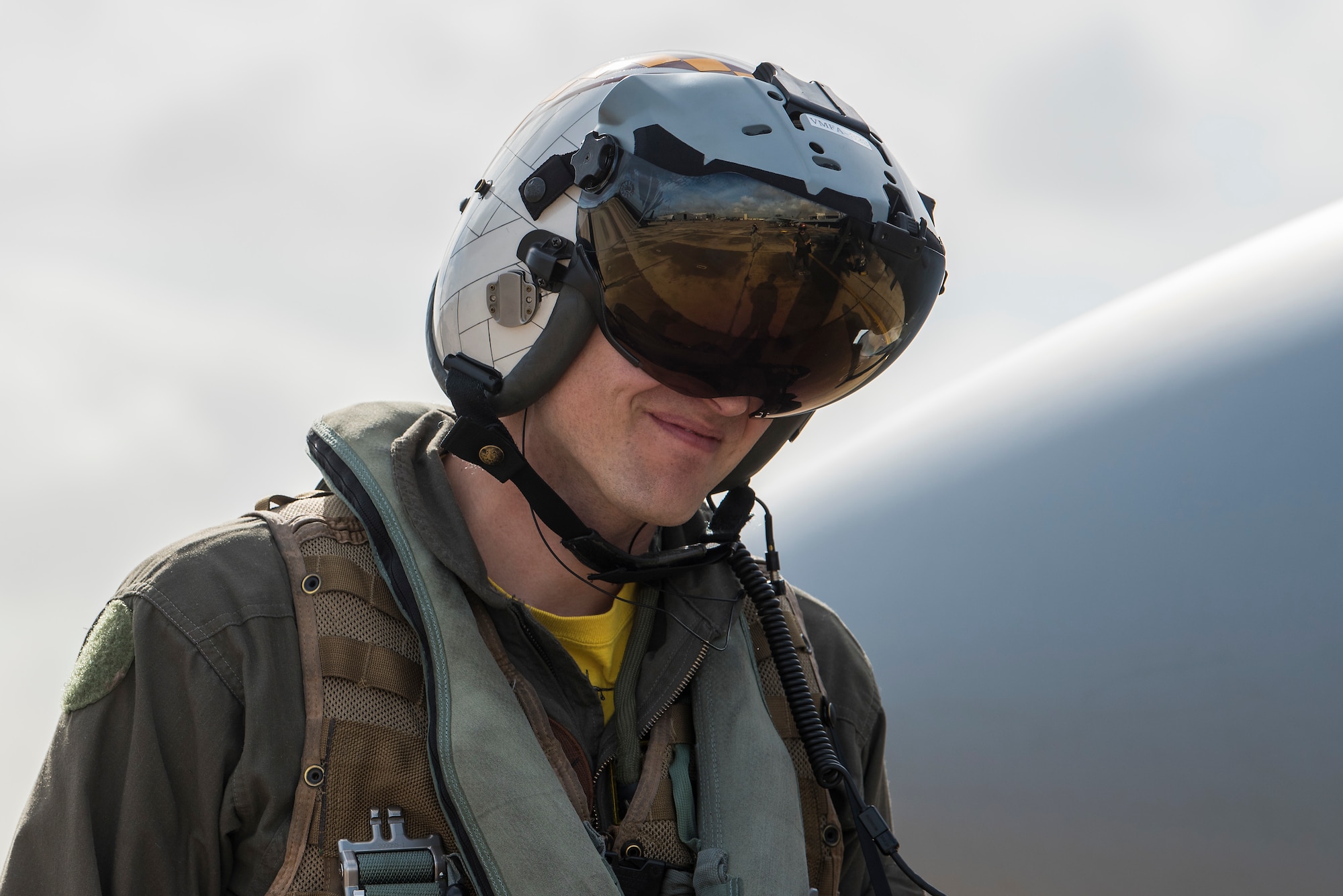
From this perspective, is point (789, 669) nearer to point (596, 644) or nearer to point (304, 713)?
point (596, 644)

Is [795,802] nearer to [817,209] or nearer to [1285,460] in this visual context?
[817,209]

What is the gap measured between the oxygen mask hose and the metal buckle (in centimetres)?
74

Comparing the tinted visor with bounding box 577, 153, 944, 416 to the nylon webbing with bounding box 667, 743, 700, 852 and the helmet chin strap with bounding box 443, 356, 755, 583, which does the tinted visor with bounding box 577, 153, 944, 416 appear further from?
the nylon webbing with bounding box 667, 743, 700, 852

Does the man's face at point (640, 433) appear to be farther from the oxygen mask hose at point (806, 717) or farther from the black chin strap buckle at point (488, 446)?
the oxygen mask hose at point (806, 717)

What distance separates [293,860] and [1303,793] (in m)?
2.59

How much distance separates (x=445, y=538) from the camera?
1.98 m

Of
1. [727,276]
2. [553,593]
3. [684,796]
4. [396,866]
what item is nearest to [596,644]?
[553,593]

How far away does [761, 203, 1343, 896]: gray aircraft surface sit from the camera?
9.96 feet

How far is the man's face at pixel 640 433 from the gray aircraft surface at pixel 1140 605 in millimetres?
1861

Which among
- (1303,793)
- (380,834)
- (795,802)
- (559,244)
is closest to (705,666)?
(795,802)

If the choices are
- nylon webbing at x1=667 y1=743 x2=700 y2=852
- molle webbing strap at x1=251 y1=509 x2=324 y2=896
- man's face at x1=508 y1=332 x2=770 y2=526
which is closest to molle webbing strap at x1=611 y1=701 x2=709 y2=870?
nylon webbing at x1=667 y1=743 x2=700 y2=852

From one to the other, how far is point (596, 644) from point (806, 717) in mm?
448

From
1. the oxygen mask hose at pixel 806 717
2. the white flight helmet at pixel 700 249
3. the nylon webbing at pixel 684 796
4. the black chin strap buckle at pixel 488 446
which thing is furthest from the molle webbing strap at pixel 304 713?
the oxygen mask hose at pixel 806 717

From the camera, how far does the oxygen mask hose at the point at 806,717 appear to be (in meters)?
2.07
